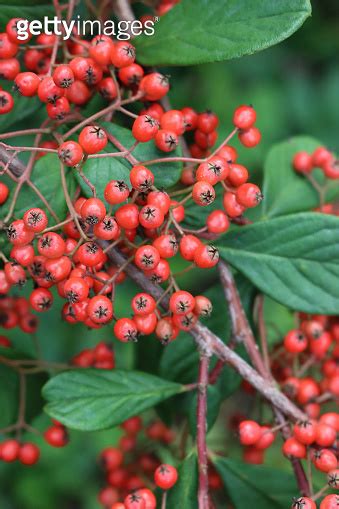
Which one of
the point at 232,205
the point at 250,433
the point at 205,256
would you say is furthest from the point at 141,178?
the point at 250,433

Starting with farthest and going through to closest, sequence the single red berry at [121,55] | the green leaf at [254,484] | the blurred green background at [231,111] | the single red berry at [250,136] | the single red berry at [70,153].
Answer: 1. the blurred green background at [231,111]
2. the green leaf at [254,484]
3. the single red berry at [250,136]
4. the single red berry at [121,55]
5. the single red berry at [70,153]

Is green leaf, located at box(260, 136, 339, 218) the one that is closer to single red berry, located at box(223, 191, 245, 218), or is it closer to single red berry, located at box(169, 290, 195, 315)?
single red berry, located at box(223, 191, 245, 218)

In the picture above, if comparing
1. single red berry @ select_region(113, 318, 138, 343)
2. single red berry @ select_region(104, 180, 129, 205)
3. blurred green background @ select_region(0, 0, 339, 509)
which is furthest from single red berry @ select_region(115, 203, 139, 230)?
blurred green background @ select_region(0, 0, 339, 509)

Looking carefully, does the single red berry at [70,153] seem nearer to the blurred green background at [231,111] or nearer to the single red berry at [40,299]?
the single red berry at [40,299]

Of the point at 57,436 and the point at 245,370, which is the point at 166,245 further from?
the point at 57,436

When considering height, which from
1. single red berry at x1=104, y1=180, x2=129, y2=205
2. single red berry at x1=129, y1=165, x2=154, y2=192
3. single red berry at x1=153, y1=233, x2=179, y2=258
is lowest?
single red berry at x1=153, y1=233, x2=179, y2=258

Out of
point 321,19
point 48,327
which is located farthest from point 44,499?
point 321,19

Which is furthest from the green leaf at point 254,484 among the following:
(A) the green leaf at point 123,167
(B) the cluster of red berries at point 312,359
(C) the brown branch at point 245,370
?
(A) the green leaf at point 123,167

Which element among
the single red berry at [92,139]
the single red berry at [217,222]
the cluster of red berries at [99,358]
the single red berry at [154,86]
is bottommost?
the cluster of red berries at [99,358]
